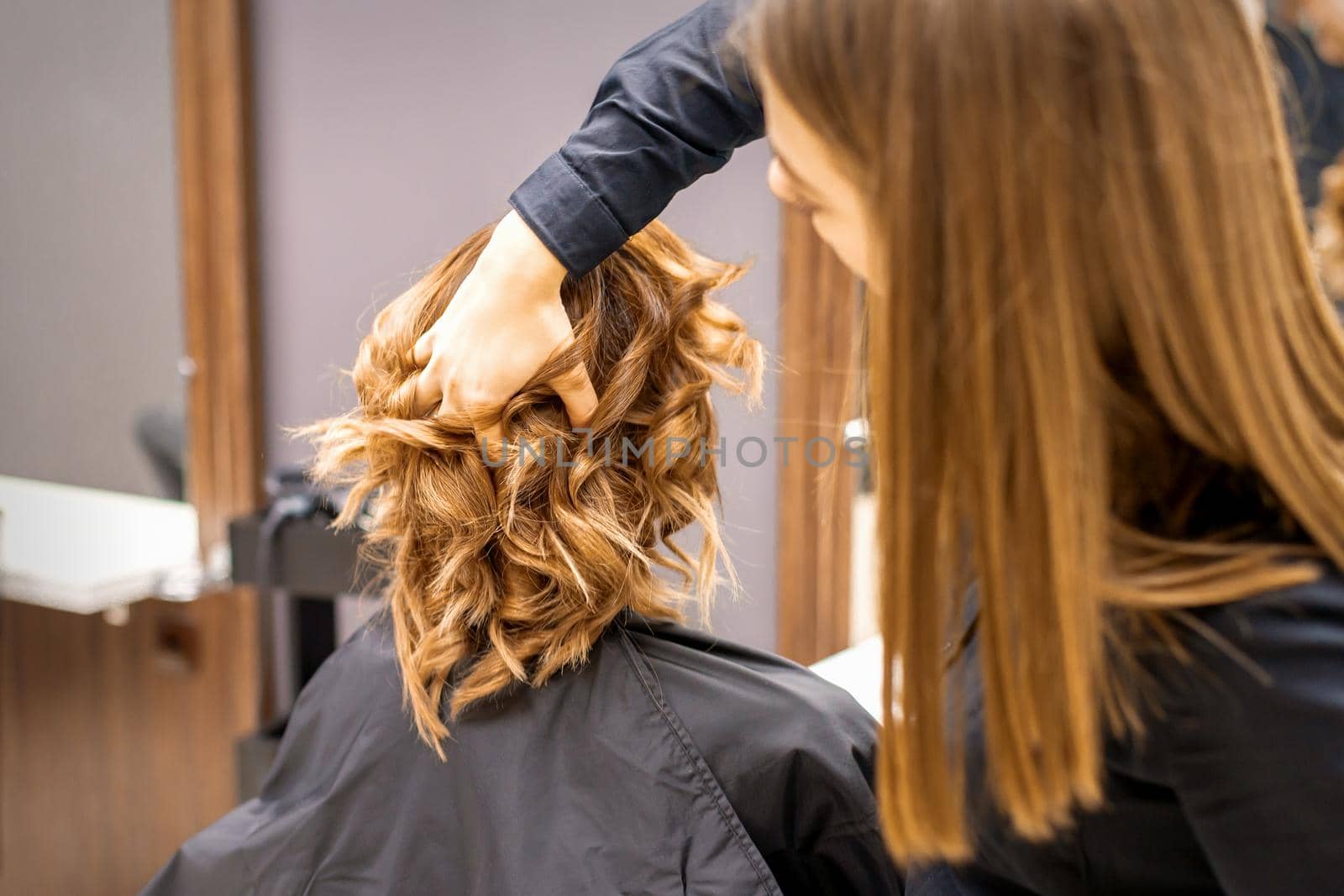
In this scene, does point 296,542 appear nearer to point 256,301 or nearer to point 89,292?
point 256,301

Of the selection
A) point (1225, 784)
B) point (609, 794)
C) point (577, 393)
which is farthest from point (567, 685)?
point (1225, 784)

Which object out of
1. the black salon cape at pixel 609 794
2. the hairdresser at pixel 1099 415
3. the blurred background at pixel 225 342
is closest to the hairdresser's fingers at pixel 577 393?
the black salon cape at pixel 609 794

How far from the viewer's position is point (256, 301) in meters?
2.50

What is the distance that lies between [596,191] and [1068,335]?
0.52m

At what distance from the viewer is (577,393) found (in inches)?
43.6

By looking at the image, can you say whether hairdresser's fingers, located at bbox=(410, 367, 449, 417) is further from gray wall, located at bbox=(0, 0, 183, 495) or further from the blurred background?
gray wall, located at bbox=(0, 0, 183, 495)

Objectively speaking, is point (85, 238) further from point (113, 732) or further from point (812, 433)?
point (812, 433)

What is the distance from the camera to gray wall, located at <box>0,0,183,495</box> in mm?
2443

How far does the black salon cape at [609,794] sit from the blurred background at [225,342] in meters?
0.72

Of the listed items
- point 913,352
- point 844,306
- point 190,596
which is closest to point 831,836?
point 913,352

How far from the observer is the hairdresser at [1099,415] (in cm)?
61

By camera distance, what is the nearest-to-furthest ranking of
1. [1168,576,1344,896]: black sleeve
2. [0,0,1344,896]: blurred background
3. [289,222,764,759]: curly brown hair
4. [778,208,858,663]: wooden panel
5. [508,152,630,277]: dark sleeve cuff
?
[1168,576,1344,896]: black sleeve < [508,152,630,277]: dark sleeve cuff < [289,222,764,759]: curly brown hair < [778,208,858,663]: wooden panel < [0,0,1344,896]: blurred background

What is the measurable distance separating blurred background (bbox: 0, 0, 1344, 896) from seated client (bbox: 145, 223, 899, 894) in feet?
2.24

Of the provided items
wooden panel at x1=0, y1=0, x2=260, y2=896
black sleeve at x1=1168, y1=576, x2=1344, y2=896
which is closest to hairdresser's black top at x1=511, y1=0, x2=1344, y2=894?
black sleeve at x1=1168, y1=576, x2=1344, y2=896
